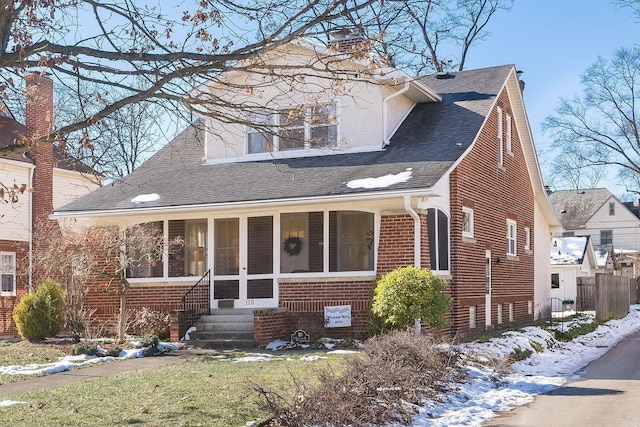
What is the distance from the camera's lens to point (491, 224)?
20406 millimetres

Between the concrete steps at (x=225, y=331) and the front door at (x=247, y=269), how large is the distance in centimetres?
42

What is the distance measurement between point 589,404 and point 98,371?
25.3 feet

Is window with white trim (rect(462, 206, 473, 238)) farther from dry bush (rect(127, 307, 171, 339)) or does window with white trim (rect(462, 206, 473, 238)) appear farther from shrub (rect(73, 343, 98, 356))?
shrub (rect(73, 343, 98, 356))

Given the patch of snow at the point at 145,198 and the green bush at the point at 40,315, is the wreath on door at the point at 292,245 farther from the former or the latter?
the green bush at the point at 40,315

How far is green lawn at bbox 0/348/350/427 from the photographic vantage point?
27.3 feet

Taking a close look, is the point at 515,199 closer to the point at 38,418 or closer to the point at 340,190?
the point at 340,190

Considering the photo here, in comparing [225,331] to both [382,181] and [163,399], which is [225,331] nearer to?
[382,181]

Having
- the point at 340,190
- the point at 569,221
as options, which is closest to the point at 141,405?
the point at 340,190

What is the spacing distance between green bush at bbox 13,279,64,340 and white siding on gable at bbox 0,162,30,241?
6.14 m

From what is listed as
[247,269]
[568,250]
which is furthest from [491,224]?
[568,250]

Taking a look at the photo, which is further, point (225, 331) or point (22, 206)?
point (22, 206)

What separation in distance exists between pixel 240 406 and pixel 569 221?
176 feet

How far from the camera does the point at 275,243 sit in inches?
698

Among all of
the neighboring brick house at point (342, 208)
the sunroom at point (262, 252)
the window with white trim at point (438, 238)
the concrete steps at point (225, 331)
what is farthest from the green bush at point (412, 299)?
the concrete steps at point (225, 331)
